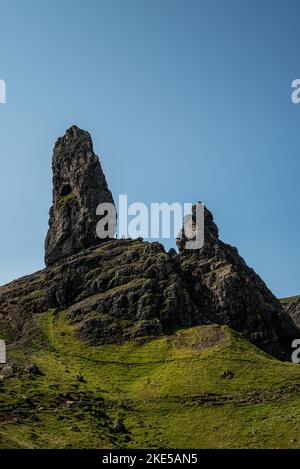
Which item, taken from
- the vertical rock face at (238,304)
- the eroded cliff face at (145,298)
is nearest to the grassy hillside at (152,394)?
the eroded cliff face at (145,298)

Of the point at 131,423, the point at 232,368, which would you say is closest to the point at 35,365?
the point at 131,423

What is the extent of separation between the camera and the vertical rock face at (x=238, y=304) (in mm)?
170750

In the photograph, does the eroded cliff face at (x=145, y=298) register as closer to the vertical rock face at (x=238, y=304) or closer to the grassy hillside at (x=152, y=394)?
the vertical rock face at (x=238, y=304)

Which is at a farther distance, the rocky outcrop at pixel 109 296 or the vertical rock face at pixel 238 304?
the vertical rock face at pixel 238 304

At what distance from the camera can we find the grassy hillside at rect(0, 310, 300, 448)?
94.6 meters

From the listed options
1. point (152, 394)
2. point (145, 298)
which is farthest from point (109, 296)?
point (152, 394)

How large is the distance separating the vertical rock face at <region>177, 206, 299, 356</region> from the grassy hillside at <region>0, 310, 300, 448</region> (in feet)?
62.6

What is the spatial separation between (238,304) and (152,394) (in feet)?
203

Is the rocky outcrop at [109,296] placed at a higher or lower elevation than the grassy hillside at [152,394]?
higher

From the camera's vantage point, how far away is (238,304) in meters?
173

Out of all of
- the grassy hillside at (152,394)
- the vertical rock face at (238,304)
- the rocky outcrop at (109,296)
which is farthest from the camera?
the vertical rock face at (238,304)

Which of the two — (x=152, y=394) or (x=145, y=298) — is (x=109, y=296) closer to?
(x=145, y=298)

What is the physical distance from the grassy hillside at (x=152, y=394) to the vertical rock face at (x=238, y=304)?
752 inches

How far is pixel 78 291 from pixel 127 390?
61.5 meters
